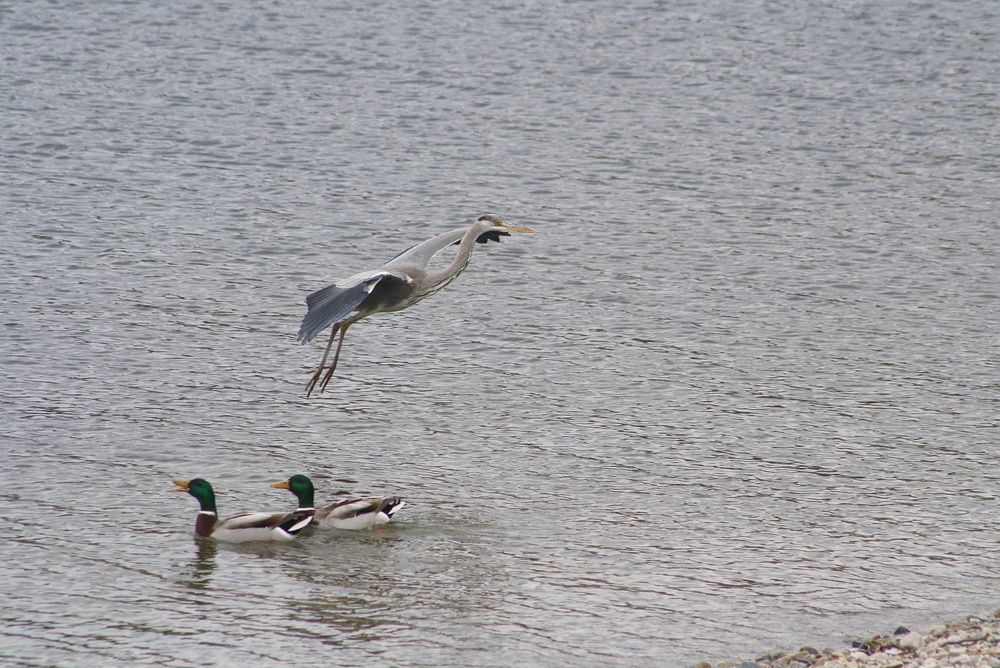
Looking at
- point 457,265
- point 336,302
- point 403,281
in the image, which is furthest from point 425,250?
point 336,302

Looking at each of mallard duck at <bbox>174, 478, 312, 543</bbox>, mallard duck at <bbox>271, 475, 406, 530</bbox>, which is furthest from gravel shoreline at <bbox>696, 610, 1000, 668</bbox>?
mallard duck at <bbox>174, 478, 312, 543</bbox>

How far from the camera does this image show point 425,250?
12539 millimetres

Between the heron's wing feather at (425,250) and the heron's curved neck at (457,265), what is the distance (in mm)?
197

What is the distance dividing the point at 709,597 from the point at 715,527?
1.34m

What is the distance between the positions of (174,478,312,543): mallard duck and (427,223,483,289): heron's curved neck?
255cm

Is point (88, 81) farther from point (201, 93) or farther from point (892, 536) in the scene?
point (892, 536)

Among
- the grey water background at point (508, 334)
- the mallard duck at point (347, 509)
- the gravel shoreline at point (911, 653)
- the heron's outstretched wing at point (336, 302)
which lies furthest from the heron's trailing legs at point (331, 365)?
the gravel shoreline at point (911, 653)

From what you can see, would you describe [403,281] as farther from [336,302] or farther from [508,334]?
[508,334]

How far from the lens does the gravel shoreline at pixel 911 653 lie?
822 centimetres

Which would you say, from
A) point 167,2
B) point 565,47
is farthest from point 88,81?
point 565,47

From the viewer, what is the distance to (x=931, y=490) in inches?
Answer: 454

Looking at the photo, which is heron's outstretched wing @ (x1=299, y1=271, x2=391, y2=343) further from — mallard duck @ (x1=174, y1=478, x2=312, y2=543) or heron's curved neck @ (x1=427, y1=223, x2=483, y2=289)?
mallard duck @ (x1=174, y1=478, x2=312, y2=543)

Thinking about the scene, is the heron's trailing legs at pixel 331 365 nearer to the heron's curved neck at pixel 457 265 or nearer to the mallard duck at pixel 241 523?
the heron's curved neck at pixel 457 265

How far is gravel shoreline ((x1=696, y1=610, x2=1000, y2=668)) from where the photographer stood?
822 cm
